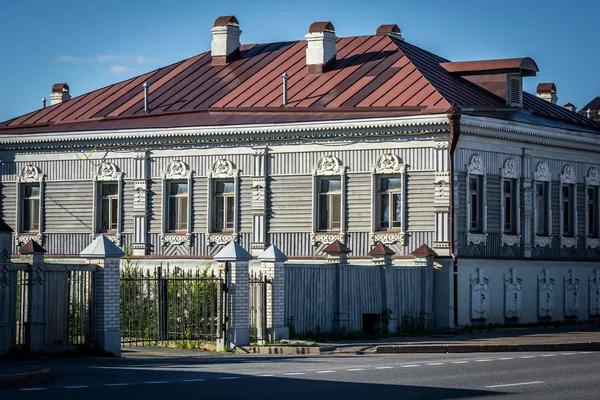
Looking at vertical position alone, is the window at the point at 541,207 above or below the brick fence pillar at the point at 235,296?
above

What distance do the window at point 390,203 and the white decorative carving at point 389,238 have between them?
26 centimetres

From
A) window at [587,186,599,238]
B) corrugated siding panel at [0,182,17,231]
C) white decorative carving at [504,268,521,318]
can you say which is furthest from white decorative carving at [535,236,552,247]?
corrugated siding panel at [0,182,17,231]

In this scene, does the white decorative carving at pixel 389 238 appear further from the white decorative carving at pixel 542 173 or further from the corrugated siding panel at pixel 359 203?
the white decorative carving at pixel 542 173

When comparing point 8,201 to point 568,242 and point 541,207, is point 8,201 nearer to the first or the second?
point 541,207

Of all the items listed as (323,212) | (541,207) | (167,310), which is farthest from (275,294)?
(541,207)

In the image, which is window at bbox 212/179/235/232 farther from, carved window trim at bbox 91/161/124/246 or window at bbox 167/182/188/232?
carved window trim at bbox 91/161/124/246

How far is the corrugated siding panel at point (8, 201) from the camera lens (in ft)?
150

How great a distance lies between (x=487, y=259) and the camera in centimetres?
3819

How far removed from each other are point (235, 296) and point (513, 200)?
14.4m

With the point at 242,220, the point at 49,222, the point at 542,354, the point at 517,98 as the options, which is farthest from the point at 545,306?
the point at 49,222

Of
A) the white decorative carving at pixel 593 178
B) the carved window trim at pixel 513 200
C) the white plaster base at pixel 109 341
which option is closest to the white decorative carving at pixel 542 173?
the carved window trim at pixel 513 200

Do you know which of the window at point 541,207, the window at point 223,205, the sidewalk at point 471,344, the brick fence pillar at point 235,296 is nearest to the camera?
the sidewalk at point 471,344

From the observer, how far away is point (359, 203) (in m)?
39.5

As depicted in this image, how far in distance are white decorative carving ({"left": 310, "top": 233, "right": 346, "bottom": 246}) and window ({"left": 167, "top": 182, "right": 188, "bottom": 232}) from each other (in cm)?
486
